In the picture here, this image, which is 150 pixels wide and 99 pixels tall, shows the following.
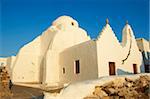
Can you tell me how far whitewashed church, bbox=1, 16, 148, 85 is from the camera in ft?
52.2

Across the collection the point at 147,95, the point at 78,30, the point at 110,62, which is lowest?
the point at 147,95

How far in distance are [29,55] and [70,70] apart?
619 cm

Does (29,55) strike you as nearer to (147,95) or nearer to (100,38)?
(100,38)

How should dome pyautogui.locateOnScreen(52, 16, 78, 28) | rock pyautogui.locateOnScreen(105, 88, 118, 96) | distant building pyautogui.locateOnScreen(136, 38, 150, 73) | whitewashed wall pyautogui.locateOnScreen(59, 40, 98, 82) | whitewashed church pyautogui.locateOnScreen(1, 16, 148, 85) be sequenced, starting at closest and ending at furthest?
1. rock pyautogui.locateOnScreen(105, 88, 118, 96)
2. whitewashed wall pyautogui.locateOnScreen(59, 40, 98, 82)
3. whitewashed church pyautogui.locateOnScreen(1, 16, 148, 85)
4. distant building pyautogui.locateOnScreen(136, 38, 150, 73)
5. dome pyautogui.locateOnScreen(52, 16, 78, 28)

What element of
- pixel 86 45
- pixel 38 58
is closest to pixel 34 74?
pixel 38 58

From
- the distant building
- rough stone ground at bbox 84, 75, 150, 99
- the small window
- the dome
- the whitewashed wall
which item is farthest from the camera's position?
the dome

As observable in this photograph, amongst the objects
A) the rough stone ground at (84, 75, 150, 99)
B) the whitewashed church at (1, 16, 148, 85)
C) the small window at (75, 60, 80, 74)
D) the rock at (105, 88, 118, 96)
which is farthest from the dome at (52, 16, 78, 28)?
the rock at (105, 88, 118, 96)

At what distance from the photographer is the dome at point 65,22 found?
23.0 metres

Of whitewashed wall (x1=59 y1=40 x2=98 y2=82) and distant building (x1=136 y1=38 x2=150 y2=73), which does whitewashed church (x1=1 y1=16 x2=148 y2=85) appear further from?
distant building (x1=136 y1=38 x2=150 y2=73)

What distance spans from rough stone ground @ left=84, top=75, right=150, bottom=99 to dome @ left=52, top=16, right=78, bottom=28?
15899mm

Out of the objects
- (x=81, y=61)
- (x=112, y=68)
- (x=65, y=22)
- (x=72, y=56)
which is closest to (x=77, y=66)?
(x=81, y=61)

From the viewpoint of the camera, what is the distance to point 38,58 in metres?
22.5

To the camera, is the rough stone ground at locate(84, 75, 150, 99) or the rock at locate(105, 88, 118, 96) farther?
the rock at locate(105, 88, 118, 96)

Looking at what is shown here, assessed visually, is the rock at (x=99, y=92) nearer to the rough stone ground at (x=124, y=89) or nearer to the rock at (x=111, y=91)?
the rough stone ground at (x=124, y=89)
